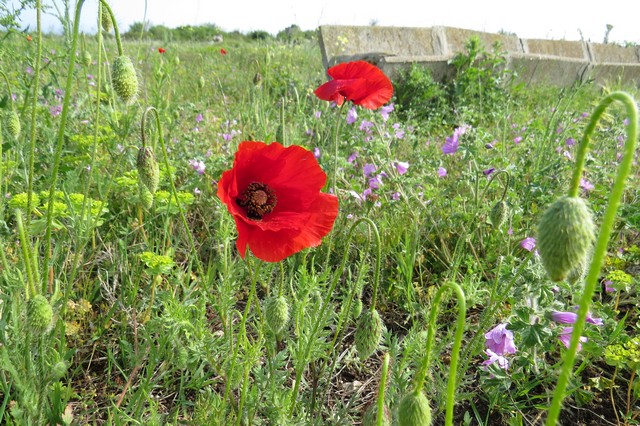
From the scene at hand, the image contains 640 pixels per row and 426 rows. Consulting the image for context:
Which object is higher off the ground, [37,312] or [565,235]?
[565,235]

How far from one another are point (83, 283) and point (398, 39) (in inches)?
244

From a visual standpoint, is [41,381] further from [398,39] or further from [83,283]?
[398,39]

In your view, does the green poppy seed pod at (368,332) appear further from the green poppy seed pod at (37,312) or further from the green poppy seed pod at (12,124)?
the green poppy seed pod at (12,124)

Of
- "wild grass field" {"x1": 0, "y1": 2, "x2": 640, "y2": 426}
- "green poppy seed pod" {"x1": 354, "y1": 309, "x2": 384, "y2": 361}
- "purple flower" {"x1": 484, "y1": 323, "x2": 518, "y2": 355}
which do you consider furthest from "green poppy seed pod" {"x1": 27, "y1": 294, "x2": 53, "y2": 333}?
"purple flower" {"x1": 484, "y1": 323, "x2": 518, "y2": 355}

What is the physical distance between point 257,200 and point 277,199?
8cm

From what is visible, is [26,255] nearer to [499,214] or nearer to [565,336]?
[499,214]

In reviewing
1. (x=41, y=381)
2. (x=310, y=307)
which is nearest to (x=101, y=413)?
(x=41, y=381)

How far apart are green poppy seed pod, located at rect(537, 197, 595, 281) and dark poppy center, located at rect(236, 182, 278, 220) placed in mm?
910

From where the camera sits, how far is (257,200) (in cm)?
145

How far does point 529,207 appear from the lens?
9.11ft

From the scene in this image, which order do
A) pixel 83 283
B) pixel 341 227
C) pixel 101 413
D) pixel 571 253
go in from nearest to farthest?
pixel 571 253 < pixel 101 413 < pixel 83 283 < pixel 341 227

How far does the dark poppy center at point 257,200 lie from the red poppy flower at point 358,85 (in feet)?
1.61

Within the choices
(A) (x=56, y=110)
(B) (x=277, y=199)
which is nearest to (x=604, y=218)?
(B) (x=277, y=199)

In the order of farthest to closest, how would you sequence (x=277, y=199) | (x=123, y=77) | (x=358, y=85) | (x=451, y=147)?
(x=451, y=147) < (x=358, y=85) < (x=277, y=199) < (x=123, y=77)
